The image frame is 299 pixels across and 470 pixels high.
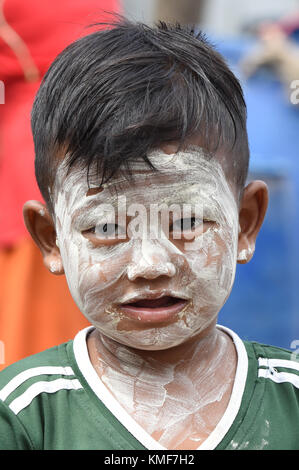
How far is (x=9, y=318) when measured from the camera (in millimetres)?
2410

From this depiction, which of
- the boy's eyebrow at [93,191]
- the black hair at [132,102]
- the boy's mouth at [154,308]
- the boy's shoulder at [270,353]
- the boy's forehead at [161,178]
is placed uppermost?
the black hair at [132,102]

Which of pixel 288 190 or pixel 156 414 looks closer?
pixel 156 414

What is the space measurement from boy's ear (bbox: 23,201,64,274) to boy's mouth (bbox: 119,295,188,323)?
265mm

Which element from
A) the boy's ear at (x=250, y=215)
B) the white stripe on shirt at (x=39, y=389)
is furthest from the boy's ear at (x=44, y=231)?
the boy's ear at (x=250, y=215)

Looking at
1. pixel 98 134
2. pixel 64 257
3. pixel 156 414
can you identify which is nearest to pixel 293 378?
pixel 156 414

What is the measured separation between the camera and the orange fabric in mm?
2404

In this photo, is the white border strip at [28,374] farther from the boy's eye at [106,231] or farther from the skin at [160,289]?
the boy's eye at [106,231]

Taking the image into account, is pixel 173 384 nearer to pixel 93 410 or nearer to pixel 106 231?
pixel 93 410

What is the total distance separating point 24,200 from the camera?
7.96ft

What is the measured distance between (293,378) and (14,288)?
1162 millimetres

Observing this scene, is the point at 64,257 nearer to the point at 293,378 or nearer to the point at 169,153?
the point at 169,153

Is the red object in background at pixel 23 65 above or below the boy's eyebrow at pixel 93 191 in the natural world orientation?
above

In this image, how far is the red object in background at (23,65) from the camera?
2.42m

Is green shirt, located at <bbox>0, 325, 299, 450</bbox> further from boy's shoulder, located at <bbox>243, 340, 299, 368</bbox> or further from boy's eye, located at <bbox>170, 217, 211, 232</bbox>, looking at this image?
boy's eye, located at <bbox>170, 217, 211, 232</bbox>
